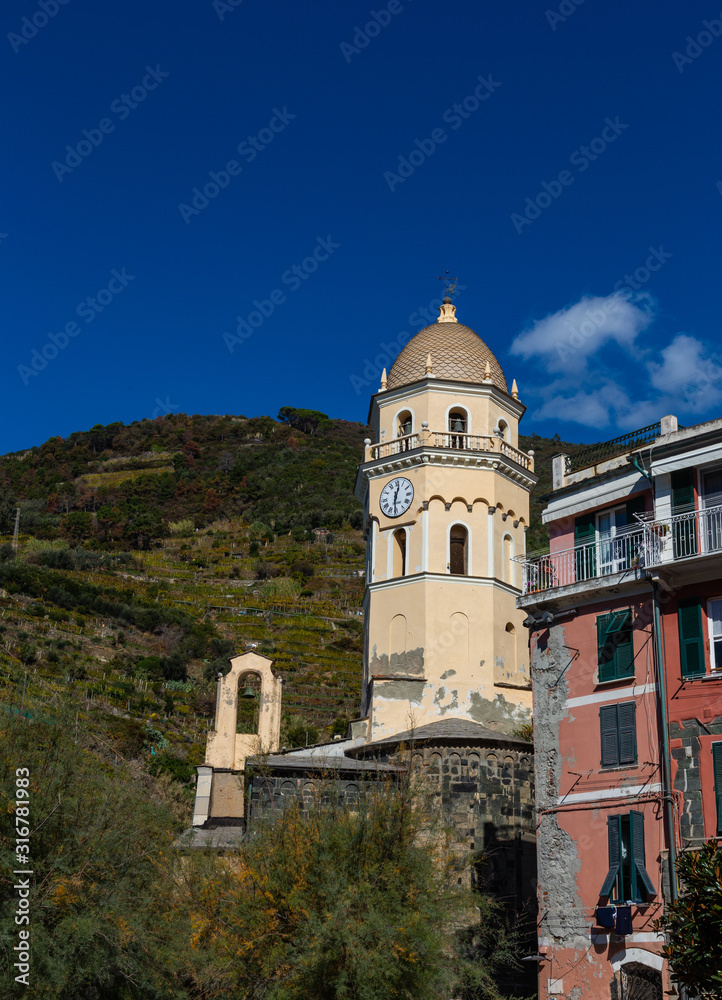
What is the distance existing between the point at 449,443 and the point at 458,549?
3728mm

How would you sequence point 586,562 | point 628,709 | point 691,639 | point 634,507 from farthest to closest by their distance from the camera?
point 586,562, point 634,507, point 628,709, point 691,639

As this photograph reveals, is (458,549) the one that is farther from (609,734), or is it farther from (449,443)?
(609,734)

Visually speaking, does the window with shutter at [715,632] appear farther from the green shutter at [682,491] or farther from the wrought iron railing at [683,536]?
the green shutter at [682,491]

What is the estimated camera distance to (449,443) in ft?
125

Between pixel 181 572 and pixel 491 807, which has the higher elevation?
pixel 181 572

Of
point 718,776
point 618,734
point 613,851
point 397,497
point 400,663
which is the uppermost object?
point 397,497

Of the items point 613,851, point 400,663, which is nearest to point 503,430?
point 400,663

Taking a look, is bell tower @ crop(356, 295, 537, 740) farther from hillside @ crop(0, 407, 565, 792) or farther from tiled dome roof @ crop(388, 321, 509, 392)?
hillside @ crop(0, 407, 565, 792)

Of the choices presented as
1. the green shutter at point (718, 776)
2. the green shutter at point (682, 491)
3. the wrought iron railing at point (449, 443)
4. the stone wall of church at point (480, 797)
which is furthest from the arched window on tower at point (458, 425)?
the green shutter at point (718, 776)

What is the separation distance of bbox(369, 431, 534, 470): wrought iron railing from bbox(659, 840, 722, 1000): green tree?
71.4ft

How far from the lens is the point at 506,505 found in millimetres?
38312

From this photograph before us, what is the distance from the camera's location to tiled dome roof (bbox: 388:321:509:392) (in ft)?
129

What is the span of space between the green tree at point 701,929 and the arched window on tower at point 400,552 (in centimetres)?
2058

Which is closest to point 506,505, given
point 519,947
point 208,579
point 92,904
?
point 519,947
